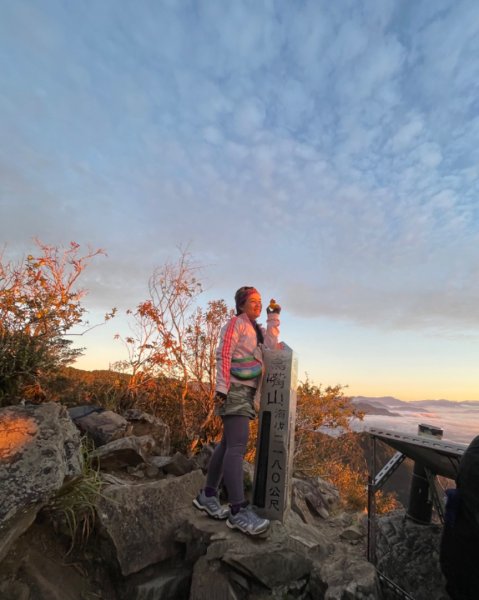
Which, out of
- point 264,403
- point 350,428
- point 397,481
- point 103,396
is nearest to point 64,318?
point 103,396

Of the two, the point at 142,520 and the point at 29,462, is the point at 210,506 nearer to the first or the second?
the point at 142,520

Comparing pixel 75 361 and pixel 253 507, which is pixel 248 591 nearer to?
pixel 253 507

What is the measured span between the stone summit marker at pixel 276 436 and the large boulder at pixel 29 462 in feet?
5.96

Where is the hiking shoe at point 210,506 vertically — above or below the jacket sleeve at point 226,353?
below

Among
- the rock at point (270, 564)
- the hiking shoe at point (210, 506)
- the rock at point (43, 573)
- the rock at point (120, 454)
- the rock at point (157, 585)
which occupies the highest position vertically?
the rock at point (120, 454)

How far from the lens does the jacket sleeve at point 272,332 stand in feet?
13.4

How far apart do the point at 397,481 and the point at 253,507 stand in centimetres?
2714

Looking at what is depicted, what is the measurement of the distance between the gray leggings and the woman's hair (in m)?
1.21

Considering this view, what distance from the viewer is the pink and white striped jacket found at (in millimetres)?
3402

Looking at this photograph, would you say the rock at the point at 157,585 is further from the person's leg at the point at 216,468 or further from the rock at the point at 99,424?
the rock at the point at 99,424

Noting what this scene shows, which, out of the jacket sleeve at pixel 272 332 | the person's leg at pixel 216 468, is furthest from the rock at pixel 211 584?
the jacket sleeve at pixel 272 332

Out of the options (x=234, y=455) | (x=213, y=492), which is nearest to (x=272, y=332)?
(x=234, y=455)

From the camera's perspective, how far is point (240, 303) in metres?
4.02

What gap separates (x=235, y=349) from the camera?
12.1ft
